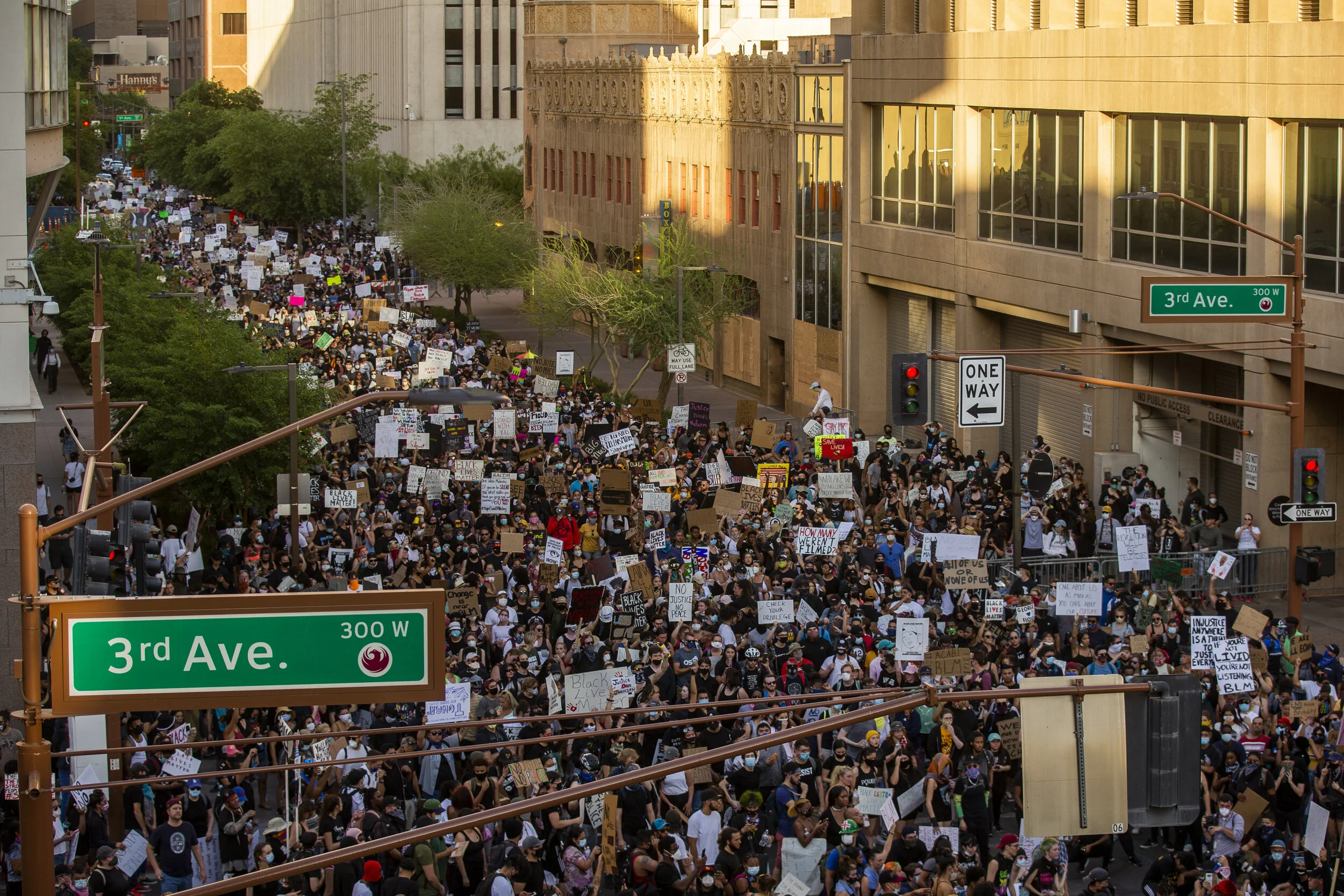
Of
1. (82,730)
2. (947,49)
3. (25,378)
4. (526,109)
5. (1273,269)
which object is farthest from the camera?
(526,109)

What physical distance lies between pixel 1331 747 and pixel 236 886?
12216 mm

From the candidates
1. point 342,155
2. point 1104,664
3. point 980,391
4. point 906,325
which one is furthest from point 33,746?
point 342,155

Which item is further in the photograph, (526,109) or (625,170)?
(526,109)

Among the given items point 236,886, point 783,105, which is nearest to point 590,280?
point 783,105

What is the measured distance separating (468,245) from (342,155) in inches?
829

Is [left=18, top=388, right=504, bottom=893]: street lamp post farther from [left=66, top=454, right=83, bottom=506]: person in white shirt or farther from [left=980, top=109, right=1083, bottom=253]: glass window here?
[left=980, top=109, right=1083, bottom=253]: glass window

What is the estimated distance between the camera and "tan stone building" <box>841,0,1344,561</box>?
29406 mm

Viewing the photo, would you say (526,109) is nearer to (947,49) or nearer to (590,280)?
(590,280)

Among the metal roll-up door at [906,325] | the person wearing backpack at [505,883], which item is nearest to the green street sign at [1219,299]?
the person wearing backpack at [505,883]

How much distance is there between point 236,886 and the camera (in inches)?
292

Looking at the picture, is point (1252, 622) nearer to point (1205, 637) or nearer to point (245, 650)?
point (1205, 637)

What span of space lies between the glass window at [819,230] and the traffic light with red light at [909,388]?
23.0 metres

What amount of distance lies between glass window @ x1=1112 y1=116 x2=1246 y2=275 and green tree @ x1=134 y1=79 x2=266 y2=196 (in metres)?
68.7

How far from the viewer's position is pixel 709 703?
928cm
